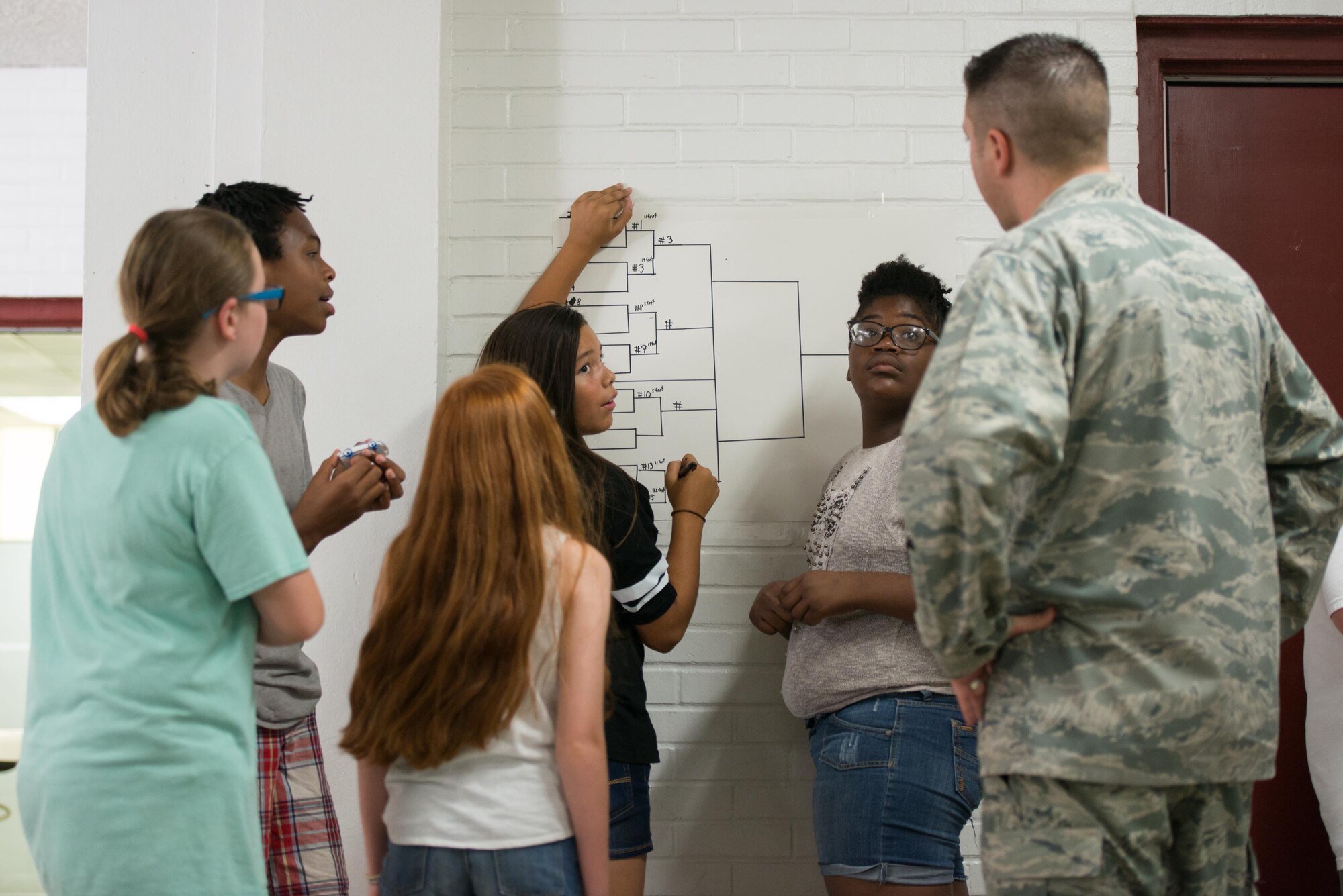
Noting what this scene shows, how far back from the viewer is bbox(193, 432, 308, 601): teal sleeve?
133 centimetres

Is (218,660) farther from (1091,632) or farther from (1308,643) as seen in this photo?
(1308,643)

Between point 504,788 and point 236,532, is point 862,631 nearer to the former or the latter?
point 504,788

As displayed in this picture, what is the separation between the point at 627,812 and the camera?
189 cm

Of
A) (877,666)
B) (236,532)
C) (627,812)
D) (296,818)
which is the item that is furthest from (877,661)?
(236,532)

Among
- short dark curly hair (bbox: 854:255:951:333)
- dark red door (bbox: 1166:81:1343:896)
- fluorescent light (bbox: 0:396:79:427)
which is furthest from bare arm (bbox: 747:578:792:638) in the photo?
fluorescent light (bbox: 0:396:79:427)

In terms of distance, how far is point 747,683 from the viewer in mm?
2596

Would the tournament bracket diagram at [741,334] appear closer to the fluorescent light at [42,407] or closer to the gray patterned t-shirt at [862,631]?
the gray patterned t-shirt at [862,631]

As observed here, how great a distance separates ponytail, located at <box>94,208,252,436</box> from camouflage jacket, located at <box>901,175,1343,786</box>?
3.01 ft

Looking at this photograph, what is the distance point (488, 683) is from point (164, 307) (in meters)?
0.65

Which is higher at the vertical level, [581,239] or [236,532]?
[581,239]

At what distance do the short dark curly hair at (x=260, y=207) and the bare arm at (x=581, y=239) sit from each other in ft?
2.13

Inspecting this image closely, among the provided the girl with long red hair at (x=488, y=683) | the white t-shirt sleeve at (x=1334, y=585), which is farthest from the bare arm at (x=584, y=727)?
the white t-shirt sleeve at (x=1334, y=585)

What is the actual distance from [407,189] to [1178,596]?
1.96m

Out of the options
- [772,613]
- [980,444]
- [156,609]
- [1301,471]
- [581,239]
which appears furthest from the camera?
[581,239]
